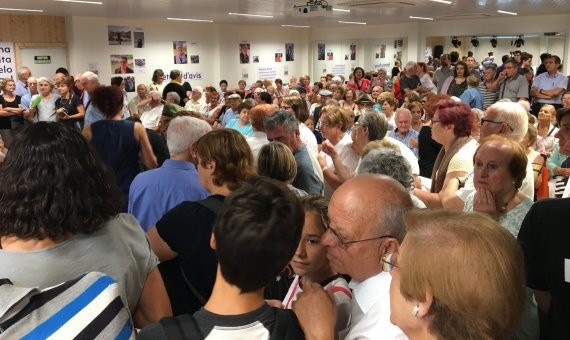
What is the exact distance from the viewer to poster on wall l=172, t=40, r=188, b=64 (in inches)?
622

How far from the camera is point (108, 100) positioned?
386cm

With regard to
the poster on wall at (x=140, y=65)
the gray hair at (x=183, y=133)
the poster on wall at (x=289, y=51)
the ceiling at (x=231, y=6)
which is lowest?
the gray hair at (x=183, y=133)

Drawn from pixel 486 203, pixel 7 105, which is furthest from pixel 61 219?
pixel 7 105

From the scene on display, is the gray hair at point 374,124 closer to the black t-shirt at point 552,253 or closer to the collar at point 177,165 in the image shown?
the collar at point 177,165

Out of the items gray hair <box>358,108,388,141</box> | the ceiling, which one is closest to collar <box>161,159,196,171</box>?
gray hair <box>358,108,388,141</box>

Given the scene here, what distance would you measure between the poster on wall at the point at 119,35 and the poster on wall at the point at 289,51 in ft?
24.3

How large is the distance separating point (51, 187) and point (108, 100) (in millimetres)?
2640

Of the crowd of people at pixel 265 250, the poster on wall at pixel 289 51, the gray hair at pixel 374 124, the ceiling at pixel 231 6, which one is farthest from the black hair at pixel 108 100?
the poster on wall at pixel 289 51

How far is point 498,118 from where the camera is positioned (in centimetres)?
338

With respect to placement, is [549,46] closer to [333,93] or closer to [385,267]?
[333,93]

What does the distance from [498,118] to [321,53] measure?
18319 mm

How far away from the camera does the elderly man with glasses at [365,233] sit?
1.43m

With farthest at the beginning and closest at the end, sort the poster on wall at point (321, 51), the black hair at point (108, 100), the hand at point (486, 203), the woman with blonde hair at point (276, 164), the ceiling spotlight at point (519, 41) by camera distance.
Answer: the poster on wall at point (321, 51) → the ceiling spotlight at point (519, 41) → the black hair at point (108, 100) → the woman with blonde hair at point (276, 164) → the hand at point (486, 203)

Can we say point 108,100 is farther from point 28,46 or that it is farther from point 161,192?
point 28,46
